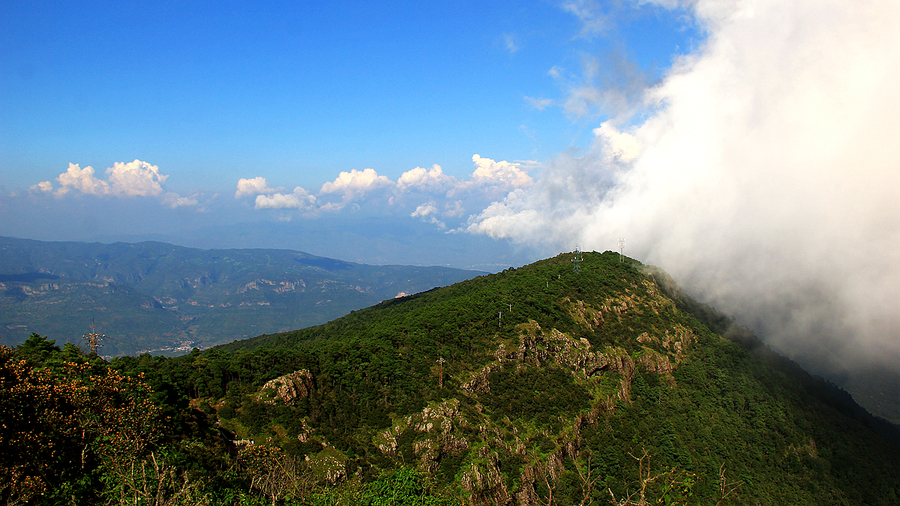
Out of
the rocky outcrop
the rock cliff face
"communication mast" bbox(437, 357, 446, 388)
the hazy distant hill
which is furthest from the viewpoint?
"communication mast" bbox(437, 357, 446, 388)

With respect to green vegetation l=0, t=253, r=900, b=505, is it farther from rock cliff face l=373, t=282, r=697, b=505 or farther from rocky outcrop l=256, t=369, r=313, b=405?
rock cliff face l=373, t=282, r=697, b=505

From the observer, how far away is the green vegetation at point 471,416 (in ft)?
102

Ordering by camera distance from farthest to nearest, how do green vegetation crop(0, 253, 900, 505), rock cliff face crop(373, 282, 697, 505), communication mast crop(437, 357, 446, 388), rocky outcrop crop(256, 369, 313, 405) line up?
communication mast crop(437, 357, 446, 388)
rock cliff face crop(373, 282, 697, 505)
rocky outcrop crop(256, 369, 313, 405)
green vegetation crop(0, 253, 900, 505)

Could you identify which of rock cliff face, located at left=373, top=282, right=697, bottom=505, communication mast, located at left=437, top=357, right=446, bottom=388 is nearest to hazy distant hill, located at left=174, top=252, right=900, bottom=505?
rock cliff face, located at left=373, top=282, right=697, bottom=505

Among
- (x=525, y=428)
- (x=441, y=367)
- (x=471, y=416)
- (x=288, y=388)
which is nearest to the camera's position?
(x=288, y=388)

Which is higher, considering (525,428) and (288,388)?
(288,388)

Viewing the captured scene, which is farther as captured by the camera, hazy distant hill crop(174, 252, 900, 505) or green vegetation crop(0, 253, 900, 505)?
hazy distant hill crop(174, 252, 900, 505)

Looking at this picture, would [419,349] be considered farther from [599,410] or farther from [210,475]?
[210,475]

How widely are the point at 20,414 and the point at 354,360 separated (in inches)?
2163

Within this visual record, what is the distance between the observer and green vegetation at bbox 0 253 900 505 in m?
30.9

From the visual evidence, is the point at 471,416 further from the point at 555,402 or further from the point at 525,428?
the point at 555,402

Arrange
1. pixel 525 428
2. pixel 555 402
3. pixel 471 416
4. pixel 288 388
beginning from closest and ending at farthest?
pixel 288 388
pixel 471 416
pixel 525 428
pixel 555 402

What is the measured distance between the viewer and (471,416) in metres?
79.2

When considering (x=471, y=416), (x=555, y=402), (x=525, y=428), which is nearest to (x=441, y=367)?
(x=471, y=416)
